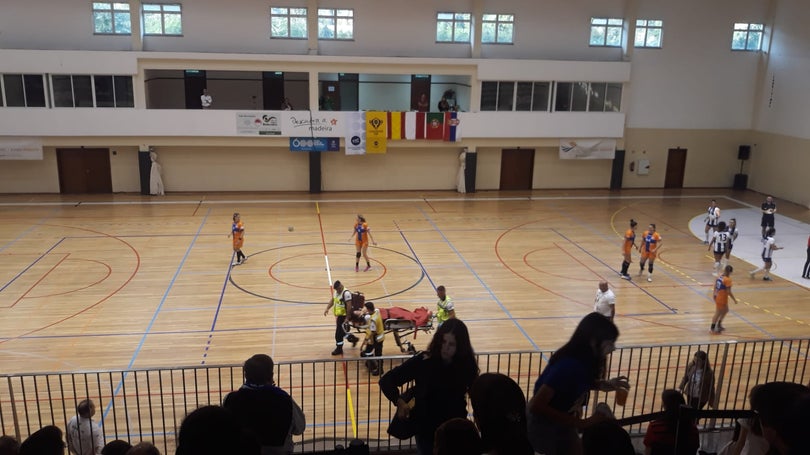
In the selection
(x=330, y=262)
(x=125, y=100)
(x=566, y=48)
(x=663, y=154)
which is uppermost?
(x=566, y=48)

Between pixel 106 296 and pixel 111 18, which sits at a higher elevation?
pixel 111 18

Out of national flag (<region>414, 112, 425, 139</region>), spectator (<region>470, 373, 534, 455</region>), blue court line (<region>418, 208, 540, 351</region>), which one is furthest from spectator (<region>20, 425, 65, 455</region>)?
national flag (<region>414, 112, 425, 139</region>)

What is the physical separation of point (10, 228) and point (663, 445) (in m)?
23.7

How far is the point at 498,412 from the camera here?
3.73 metres

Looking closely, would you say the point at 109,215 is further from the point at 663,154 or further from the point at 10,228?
the point at 663,154

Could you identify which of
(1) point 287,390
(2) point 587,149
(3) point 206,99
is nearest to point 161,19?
(3) point 206,99

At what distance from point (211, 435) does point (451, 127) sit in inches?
1062

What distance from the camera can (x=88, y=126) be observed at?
27156mm

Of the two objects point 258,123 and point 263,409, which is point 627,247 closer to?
point 263,409

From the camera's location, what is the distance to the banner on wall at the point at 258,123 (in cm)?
2814

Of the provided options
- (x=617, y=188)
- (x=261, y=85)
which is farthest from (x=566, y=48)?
(x=261, y=85)

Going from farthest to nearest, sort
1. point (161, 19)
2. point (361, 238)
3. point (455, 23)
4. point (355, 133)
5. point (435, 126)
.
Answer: point (455, 23) < point (435, 126) < point (355, 133) < point (161, 19) < point (361, 238)

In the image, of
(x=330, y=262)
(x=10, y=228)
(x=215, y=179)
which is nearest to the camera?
(x=330, y=262)

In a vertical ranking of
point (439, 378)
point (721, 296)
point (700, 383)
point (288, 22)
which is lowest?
point (721, 296)
